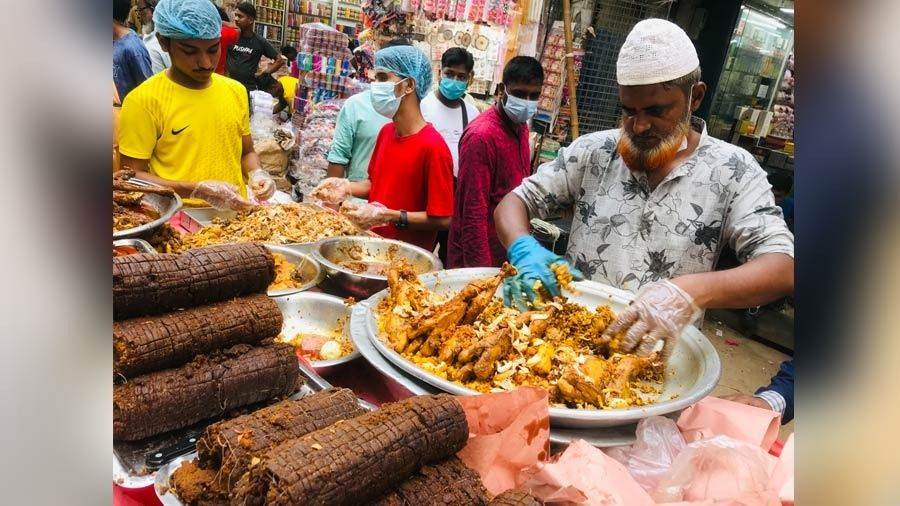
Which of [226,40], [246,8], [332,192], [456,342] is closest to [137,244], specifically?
[456,342]

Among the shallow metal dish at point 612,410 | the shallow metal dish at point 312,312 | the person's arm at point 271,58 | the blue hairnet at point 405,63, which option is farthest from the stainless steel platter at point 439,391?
the person's arm at point 271,58

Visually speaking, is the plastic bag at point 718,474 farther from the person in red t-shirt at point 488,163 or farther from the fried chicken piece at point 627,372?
the person in red t-shirt at point 488,163

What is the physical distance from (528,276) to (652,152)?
38.0 inches

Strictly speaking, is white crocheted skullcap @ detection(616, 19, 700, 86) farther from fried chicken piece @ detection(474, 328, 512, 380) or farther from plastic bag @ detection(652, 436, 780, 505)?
plastic bag @ detection(652, 436, 780, 505)

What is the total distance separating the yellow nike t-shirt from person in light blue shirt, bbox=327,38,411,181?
97 cm

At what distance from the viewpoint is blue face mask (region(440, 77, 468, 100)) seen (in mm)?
5270

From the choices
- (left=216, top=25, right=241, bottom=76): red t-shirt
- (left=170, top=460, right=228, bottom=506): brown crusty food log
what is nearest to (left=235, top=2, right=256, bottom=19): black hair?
(left=216, top=25, right=241, bottom=76): red t-shirt

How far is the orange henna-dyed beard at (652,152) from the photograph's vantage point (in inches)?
106

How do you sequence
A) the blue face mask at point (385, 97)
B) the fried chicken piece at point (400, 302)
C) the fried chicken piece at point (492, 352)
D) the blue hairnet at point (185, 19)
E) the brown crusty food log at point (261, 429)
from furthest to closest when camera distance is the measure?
the blue face mask at point (385, 97) → the blue hairnet at point (185, 19) → the fried chicken piece at point (400, 302) → the fried chicken piece at point (492, 352) → the brown crusty food log at point (261, 429)

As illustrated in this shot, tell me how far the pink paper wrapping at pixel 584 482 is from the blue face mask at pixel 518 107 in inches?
135

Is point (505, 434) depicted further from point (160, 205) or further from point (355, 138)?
point (355, 138)
